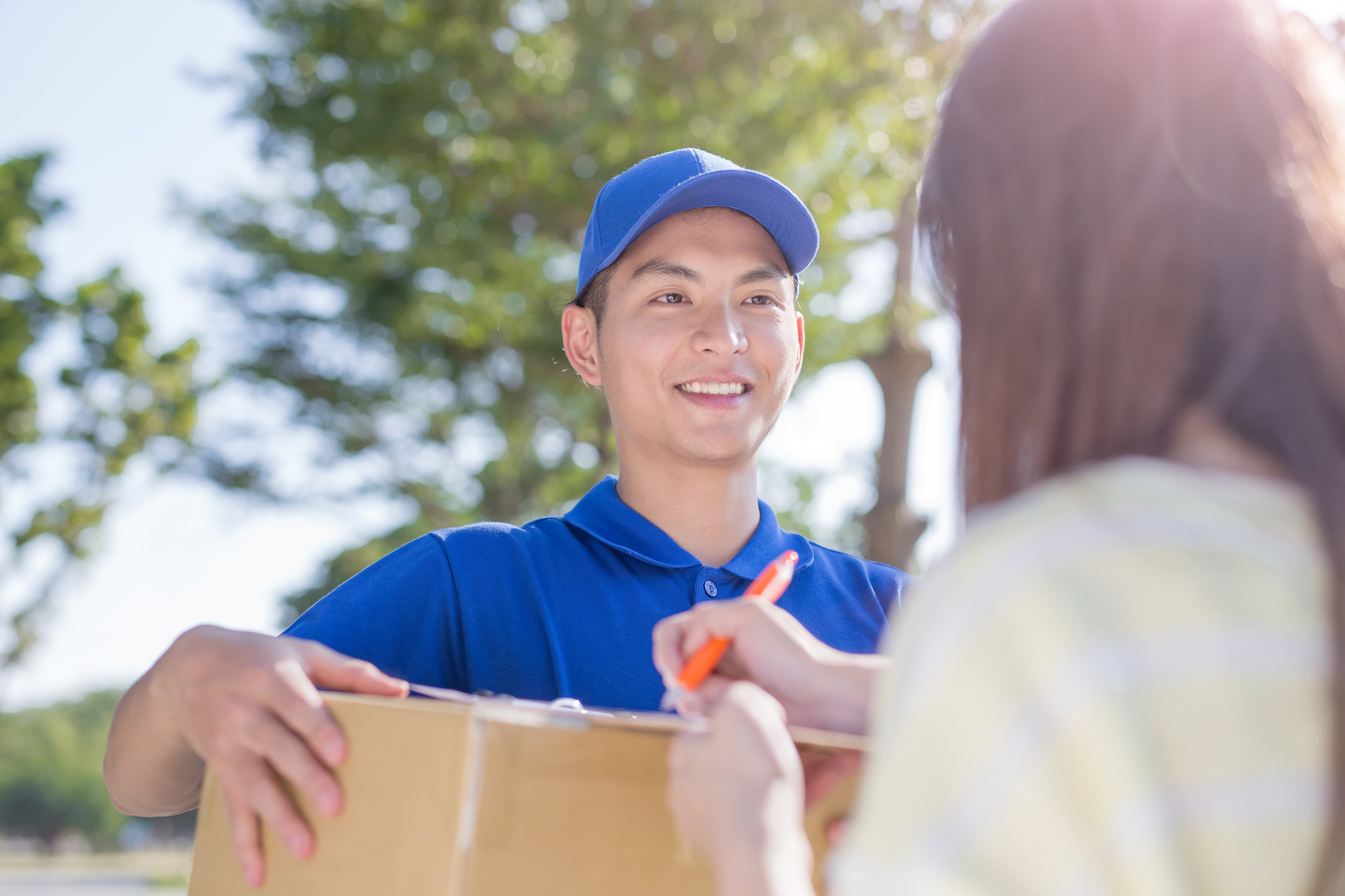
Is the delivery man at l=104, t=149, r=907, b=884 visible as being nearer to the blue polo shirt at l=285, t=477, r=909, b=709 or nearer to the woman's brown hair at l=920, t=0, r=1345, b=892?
the blue polo shirt at l=285, t=477, r=909, b=709

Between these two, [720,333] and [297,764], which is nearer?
[297,764]

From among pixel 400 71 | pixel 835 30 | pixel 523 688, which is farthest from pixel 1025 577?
pixel 400 71

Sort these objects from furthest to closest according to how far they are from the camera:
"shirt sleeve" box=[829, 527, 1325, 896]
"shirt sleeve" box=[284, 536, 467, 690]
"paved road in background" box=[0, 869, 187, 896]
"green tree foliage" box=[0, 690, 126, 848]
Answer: "green tree foliage" box=[0, 690, 126, 848]
"paved road in background" box=[0, 869, 187, 896]
"shirt sleeve" box=[284, 536, 467, 690]
"shirt sleeve" box=[829, 527, 1325, 896]

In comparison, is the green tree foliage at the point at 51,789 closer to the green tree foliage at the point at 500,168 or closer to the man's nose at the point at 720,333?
the green tree foliage at the point at 500,168

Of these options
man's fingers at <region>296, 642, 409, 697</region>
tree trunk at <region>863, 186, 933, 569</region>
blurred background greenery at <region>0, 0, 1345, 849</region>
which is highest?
blurred background greenery at <region>0, 0, 1345, 849</region>

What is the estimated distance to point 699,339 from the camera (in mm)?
1800

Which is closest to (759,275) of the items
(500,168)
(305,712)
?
(305,712)

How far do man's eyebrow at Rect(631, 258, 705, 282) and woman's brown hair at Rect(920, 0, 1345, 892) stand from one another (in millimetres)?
1044

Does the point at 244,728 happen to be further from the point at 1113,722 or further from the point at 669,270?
the point at 669,270

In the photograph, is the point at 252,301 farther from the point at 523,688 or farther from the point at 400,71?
the point at 523,688

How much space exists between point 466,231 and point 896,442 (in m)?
4.66

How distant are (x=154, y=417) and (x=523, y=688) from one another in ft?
35.4

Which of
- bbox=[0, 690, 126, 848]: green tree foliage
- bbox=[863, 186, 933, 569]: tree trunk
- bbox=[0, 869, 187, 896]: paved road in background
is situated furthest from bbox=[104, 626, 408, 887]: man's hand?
bbox=[0, 690, 126, 848]: green tree foliage

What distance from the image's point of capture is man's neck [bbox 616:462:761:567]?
6.02 ft
